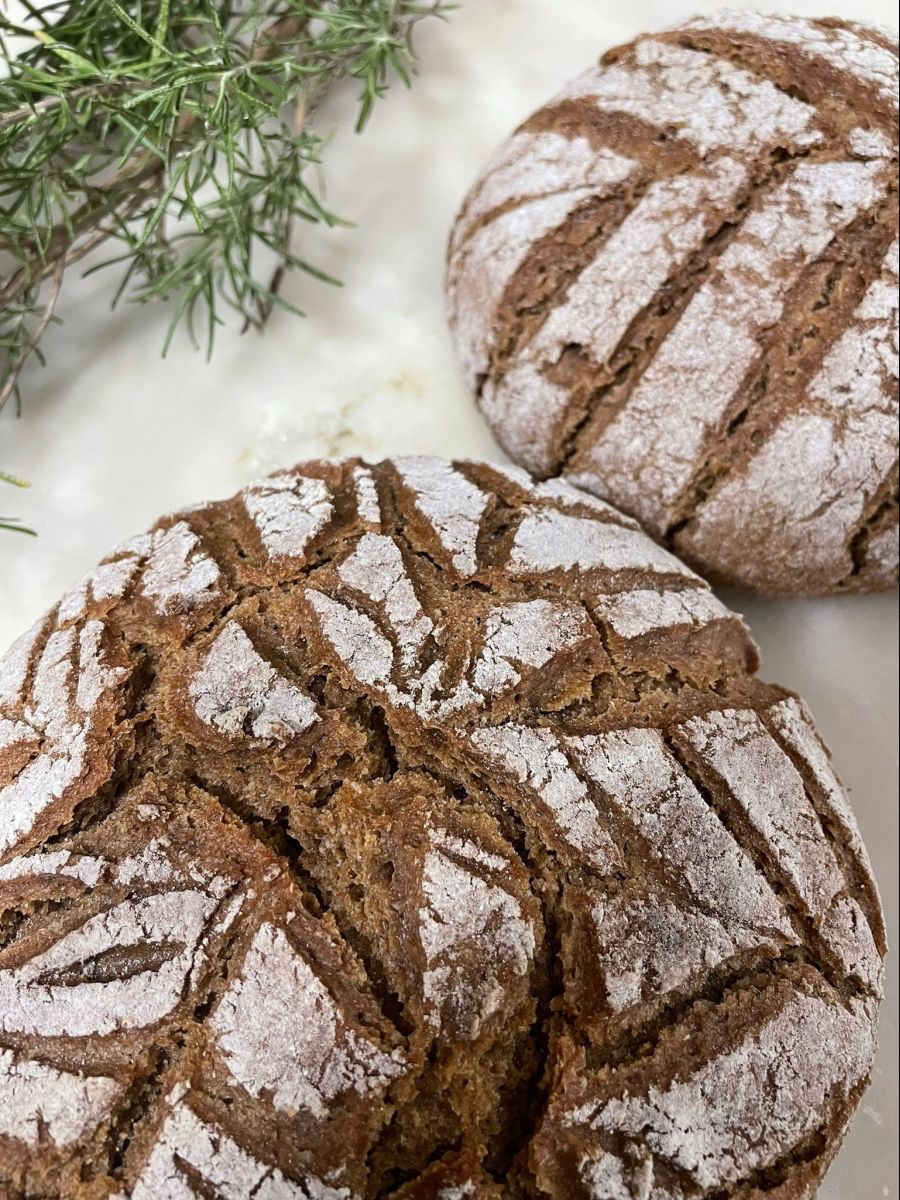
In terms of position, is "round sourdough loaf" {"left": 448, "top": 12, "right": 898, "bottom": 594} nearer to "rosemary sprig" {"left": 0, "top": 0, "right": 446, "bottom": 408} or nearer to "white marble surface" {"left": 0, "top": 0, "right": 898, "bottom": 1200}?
"white marble surface" {"left": 0, "top": 0, "right": 898, "bottom": 1200}

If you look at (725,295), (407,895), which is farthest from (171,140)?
(407,895)

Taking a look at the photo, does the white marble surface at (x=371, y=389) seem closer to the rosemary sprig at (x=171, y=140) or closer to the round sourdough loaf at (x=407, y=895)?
the rosemary sprig at (x=171, y=140)

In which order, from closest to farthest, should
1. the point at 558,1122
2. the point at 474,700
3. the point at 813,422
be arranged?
the point at 558,1122
the point at 474,700
the point at 813,422

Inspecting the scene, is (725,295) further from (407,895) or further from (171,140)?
(407,895)

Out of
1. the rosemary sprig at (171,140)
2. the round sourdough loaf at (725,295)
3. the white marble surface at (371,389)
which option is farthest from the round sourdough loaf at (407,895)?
the rosemary sprig at (171,140)

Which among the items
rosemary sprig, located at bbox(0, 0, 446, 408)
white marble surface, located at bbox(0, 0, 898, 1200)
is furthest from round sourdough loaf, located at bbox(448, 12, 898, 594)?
rosemary sprig, located at bbox(0, 0, 446, 408)

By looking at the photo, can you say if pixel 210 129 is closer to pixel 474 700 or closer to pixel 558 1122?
pixel 474 700

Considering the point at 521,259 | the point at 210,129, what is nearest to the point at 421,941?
the point at 521,259
